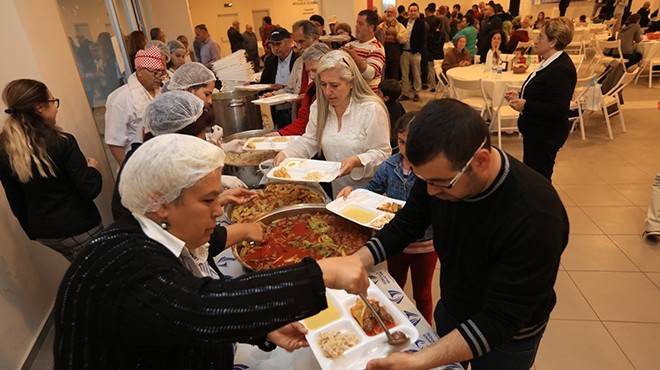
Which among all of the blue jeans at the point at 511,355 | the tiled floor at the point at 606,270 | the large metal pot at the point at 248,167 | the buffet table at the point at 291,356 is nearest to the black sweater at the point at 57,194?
the large metal pot at the point at 248,167

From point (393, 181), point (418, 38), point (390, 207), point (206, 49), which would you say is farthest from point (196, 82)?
point (418, 38)

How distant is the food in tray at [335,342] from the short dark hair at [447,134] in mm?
612

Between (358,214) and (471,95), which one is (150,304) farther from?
(471,95)

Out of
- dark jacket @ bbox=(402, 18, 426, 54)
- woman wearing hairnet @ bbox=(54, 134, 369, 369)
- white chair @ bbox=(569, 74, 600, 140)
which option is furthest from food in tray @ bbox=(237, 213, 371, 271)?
dark jacket @ bbox=(402, 18, 426, 54)

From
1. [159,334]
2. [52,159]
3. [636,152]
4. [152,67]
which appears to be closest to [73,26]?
[152,67]

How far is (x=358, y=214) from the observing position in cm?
188

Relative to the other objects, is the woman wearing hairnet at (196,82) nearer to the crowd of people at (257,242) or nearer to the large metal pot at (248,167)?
the large metal pot at (248,167)

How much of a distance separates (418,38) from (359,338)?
753 cm

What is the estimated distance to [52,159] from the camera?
220 centimetres

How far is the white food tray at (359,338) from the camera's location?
1.12 meters

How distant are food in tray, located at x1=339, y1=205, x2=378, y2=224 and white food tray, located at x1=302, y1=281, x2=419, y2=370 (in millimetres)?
505

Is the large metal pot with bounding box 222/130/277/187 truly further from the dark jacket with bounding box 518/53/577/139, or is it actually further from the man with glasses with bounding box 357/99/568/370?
the dark jacket with bounding box 518/53/577/139

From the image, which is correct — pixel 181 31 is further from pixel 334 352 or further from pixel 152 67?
pixel 334 352

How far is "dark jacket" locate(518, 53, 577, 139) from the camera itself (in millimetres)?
3037
